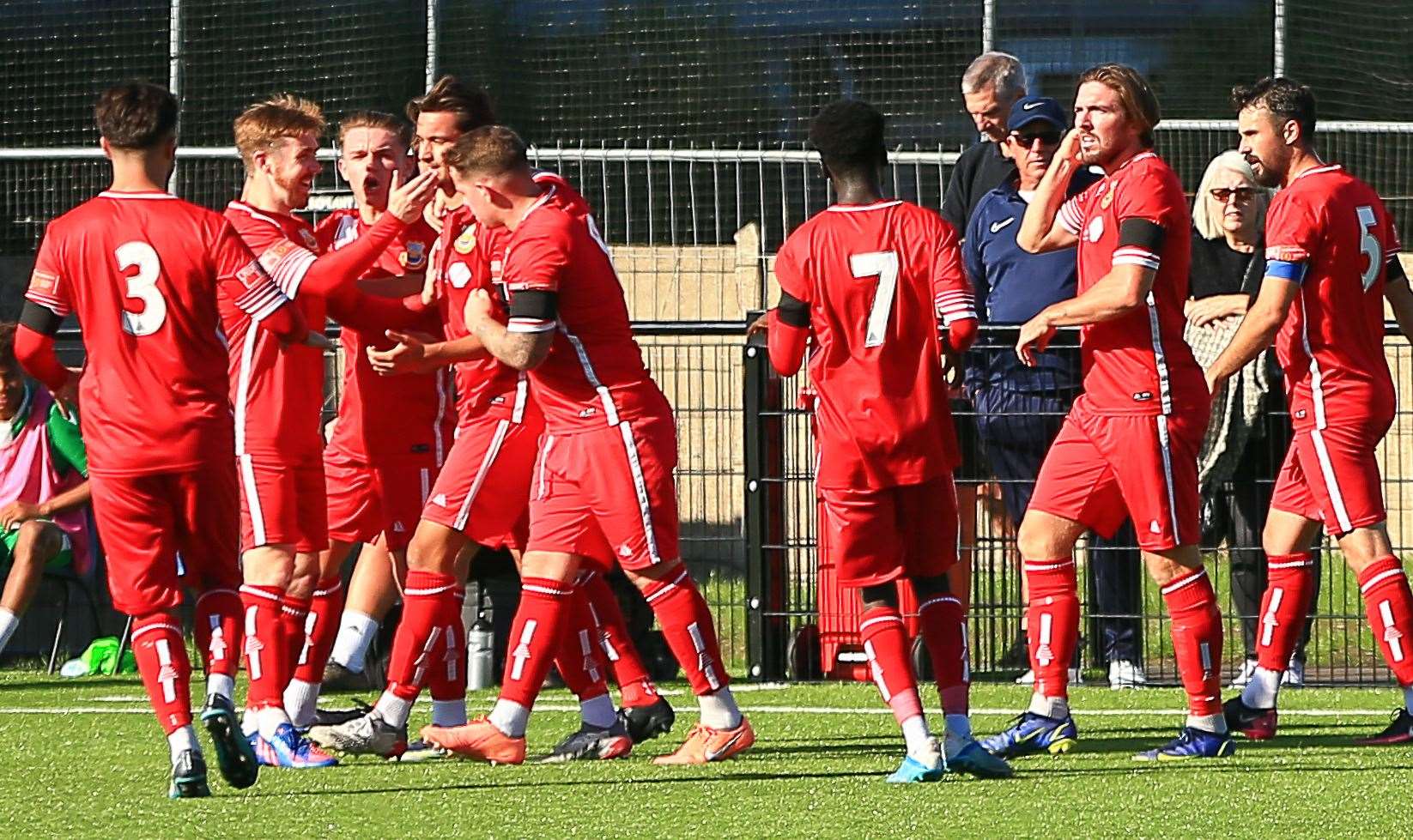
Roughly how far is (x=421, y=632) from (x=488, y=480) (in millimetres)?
508

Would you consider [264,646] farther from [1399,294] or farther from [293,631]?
[1399,294]

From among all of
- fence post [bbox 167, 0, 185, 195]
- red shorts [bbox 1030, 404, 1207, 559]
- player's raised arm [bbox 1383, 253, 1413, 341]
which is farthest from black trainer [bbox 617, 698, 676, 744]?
fence post [bbox 167, 0, 185, 195]

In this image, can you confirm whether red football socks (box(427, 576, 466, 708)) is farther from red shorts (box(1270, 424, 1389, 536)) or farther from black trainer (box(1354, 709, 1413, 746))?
black trainer (box(1354, 709, 1413, 746))

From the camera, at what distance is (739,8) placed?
14727 millimetres

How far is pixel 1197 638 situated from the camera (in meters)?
6.74

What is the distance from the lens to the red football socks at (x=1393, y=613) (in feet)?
23.4

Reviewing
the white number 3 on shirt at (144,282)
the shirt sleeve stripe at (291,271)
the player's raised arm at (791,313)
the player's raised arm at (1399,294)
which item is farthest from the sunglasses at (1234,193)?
the white number 3 on shirt at (144,282)

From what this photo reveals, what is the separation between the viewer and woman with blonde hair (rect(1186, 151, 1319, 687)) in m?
8.80

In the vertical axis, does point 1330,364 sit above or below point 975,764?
above

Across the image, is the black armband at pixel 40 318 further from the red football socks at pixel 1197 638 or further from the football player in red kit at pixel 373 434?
the red football socks at pixel 1197 638

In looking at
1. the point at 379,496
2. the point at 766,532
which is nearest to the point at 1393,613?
the point at 766,532

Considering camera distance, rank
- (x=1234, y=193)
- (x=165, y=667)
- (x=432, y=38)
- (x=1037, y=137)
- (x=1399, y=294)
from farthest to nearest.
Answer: (x=432, y=38) → (x=1234, y=193) → (x=1037, y=137) → (x=1399, y=294) → (x=165, y=667)

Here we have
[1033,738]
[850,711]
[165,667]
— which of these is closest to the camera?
[165,667]

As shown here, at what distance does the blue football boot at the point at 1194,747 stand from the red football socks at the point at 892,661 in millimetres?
849
